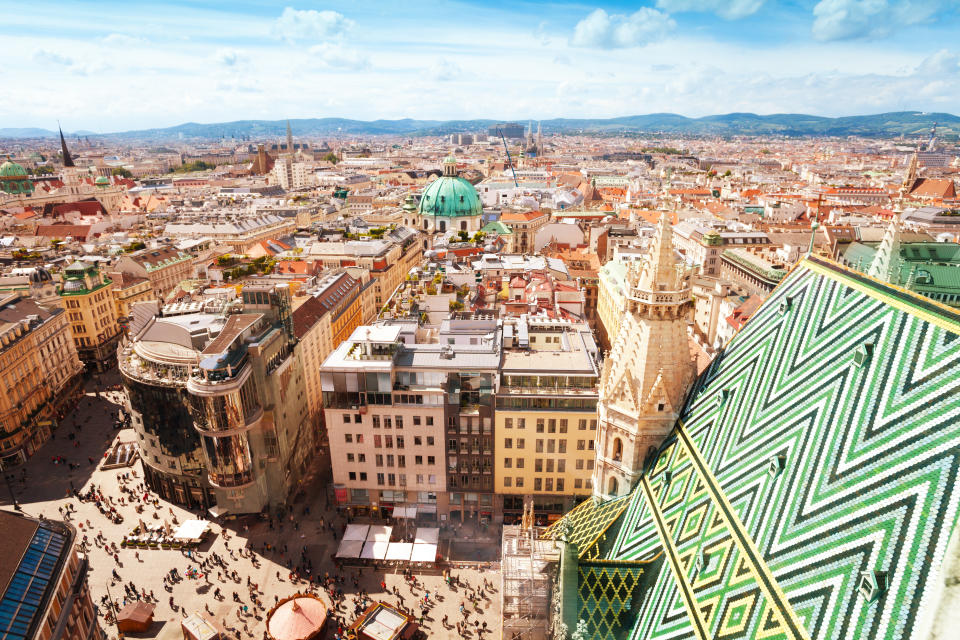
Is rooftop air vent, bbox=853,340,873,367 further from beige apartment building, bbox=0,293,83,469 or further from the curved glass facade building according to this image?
beige apartment building, bbox=0,293,83,469

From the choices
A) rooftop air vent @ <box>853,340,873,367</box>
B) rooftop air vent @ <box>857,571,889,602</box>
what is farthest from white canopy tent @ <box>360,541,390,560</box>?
rooftop air vent @ <box>853,340,873,367</box>

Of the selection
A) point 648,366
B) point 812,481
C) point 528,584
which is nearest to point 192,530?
point 528,584

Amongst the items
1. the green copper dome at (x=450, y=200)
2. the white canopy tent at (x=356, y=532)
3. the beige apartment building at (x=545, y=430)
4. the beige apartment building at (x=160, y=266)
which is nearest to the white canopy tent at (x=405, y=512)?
the white canopy tent at (x=356, y=532)

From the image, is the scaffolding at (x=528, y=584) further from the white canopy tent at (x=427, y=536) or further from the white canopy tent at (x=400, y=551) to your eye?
the white canopy tent at (x=427, y=536)

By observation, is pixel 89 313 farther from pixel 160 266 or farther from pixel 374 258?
pixel 374 258

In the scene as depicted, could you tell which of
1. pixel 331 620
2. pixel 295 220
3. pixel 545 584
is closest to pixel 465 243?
pixel 295 220

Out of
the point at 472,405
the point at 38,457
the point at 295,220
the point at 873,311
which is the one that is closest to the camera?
the point at 873,311

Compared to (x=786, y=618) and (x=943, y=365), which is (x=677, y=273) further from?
(x=786, y=618)
